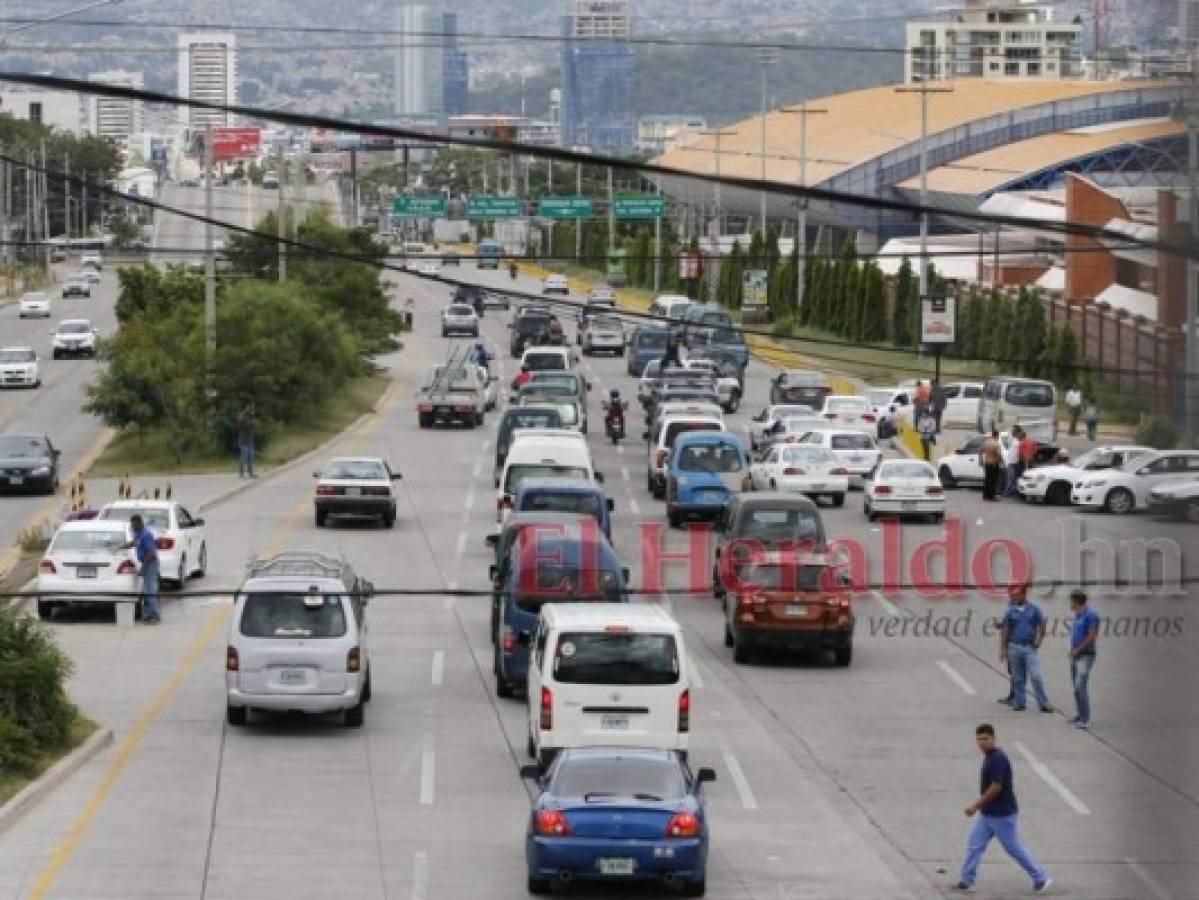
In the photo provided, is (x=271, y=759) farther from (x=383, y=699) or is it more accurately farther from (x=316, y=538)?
(x=316, y=538)

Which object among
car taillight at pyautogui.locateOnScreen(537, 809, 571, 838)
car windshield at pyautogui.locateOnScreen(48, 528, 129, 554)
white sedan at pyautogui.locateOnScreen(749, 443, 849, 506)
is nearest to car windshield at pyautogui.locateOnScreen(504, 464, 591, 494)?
white sedan at pyautogui.locateOnScreen(749, 443, 849, 506)

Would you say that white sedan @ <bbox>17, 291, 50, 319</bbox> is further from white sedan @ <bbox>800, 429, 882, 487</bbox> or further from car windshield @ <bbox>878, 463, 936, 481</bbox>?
car windshield @ <bbox>878, 463, 936, 481</bbox>

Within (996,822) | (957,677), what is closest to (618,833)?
(996,822)

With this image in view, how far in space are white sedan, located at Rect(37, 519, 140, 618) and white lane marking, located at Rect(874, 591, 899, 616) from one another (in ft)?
32.3

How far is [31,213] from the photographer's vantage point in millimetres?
173250

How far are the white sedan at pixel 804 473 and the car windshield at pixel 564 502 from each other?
430 inches

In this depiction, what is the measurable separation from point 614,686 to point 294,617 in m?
4.13

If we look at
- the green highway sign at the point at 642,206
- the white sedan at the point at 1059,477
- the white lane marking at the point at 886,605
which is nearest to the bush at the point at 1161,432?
the white lane marking at the point at 886,605

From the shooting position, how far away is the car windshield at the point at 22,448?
55.4 meters

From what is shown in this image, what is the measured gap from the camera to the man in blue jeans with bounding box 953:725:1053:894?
20906 mm

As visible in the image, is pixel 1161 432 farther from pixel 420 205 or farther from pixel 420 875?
pixel 420 205

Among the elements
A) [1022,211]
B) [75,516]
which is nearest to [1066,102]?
[1022,211]

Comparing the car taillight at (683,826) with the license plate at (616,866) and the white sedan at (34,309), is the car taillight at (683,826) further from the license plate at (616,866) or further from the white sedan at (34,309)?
the white sedan at (34,309)

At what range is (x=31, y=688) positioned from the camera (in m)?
26.0
